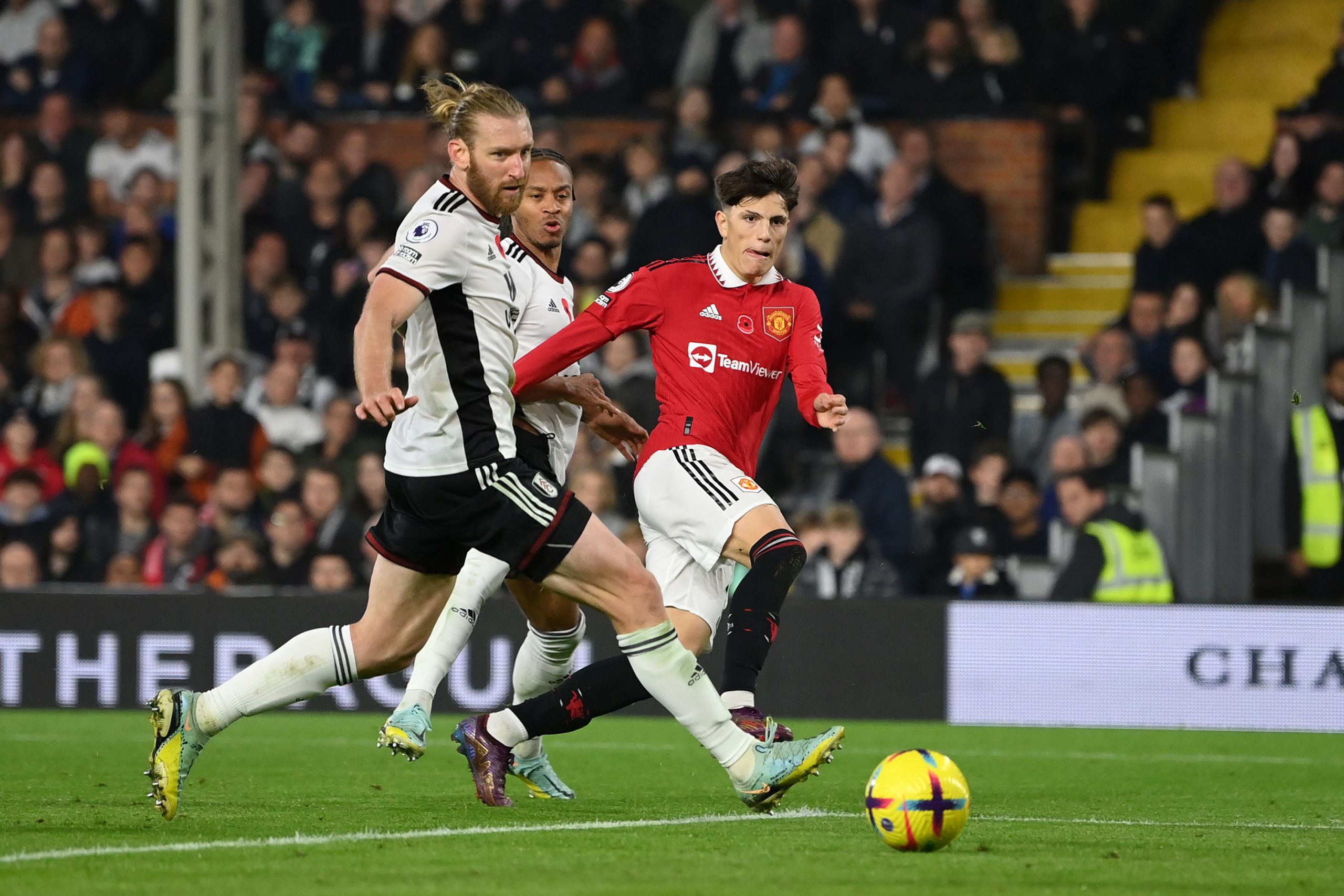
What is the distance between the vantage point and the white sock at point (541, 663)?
23.6ft

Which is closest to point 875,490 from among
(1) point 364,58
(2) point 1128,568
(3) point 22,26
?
(2) point 1128,568

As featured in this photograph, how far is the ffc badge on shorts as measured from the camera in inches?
247

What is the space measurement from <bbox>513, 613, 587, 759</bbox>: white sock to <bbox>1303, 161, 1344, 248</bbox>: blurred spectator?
8.39 meters

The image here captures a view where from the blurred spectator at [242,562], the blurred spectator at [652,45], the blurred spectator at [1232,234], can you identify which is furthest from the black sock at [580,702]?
the blurred spectator at [652,45]

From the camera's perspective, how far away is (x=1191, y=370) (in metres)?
13.5

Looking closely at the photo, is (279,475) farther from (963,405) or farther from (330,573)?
(963,405)

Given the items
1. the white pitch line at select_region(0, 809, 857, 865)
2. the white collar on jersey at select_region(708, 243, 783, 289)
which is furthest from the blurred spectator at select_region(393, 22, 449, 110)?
the white pitch line at select_region(0, 809, 857, 865)

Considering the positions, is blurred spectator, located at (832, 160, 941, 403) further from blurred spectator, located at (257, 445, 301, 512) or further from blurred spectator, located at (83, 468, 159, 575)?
blurred spectator, located at (83, 468, 159, 575)

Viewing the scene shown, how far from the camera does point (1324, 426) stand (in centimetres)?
1289

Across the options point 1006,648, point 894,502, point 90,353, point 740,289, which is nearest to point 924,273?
point 894,502

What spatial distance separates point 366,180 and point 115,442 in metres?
2.91

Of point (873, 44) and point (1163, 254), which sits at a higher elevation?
point (873, 44)

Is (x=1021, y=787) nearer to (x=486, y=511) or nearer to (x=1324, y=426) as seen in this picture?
(x=486, y=511)

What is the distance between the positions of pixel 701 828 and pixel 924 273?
855 cm
